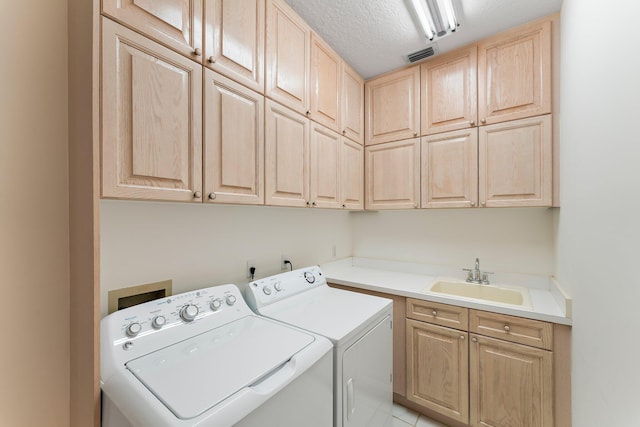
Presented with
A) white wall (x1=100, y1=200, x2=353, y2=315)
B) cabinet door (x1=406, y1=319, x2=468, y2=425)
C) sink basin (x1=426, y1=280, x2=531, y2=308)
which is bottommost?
cabinet door (x1=406, y1=319, x2=468, y2=425)

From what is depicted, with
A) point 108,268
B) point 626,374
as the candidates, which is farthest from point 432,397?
point 108,268

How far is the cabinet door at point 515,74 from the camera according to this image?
1.69 m

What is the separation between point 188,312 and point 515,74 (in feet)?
8.21

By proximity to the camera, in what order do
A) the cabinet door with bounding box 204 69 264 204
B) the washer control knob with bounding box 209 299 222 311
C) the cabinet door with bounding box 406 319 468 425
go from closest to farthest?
the cabinet door with bounding box 204 69 264 204
the washer control knob with bounding box 209 299 222 311
the cabinet door with bounding box 406 319 468 425

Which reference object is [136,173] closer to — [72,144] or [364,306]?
[72,144]

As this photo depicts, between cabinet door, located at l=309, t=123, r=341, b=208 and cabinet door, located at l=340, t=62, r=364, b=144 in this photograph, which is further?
cabinet door, located at l=340, t=62, r=364, b=144

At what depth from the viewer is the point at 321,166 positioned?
6.08 ft

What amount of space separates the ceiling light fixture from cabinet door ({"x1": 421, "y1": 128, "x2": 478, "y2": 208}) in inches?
27.6

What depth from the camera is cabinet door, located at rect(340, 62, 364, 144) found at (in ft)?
6.95

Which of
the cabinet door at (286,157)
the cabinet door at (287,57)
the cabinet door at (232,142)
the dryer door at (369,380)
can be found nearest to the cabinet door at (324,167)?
the cabinet door at (286,157)

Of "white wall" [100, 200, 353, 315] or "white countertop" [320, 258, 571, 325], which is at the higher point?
"white wall" [100, 200, 353, 315]

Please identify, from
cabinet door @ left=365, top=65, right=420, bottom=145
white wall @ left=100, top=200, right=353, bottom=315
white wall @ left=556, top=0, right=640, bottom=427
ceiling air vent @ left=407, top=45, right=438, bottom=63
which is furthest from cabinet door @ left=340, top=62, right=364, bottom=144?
white wall @ left=556, top=0, right=640, bottom=427

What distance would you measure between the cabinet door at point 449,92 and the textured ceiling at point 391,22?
0.11m

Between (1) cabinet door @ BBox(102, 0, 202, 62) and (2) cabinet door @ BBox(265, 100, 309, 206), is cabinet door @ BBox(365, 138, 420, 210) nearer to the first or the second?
(2) cabinet door @ BBox(265, 100, 309, 206)
